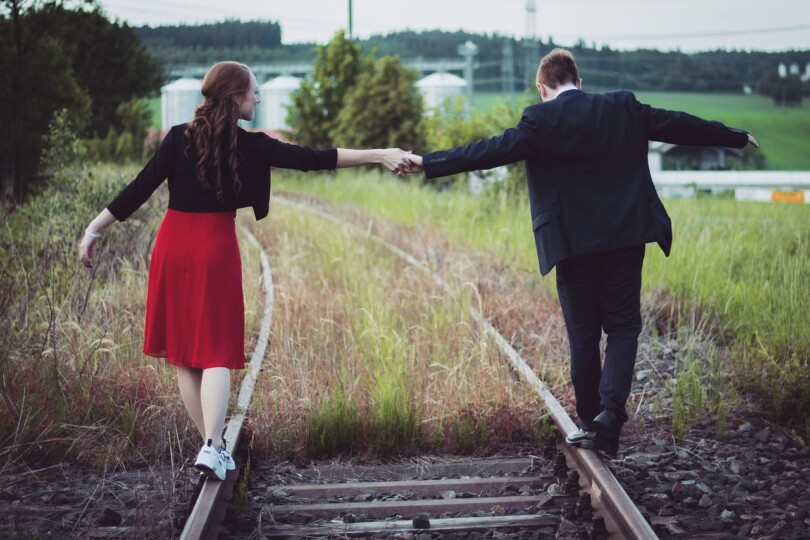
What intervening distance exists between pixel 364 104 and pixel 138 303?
26.9 m

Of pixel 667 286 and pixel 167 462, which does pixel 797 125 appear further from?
pixel 167 462

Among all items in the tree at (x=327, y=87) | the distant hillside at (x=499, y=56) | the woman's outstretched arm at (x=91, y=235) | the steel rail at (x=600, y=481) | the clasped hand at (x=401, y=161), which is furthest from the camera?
the distant hillside at (x=499, y=56)

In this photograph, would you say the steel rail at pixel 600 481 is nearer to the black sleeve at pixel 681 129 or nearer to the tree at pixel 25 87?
the black sleeve at pixel 681 129

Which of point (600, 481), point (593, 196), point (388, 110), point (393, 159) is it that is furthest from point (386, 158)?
point (388, 110)

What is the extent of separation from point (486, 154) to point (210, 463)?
179 centimetres

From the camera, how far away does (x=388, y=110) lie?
32219 mm

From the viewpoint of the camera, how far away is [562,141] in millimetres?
4277

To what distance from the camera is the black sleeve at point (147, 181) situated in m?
4.08

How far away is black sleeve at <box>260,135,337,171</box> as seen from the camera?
4129mm

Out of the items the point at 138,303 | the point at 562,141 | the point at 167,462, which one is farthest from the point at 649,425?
the point at 138,303

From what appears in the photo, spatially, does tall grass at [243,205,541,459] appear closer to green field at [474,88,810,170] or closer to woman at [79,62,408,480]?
woman at [79,62,408,480]

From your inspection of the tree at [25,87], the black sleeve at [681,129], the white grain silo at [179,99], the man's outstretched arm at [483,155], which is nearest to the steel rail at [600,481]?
the man's outstretched arm at [483,155]

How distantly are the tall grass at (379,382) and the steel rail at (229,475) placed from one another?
0.27ft

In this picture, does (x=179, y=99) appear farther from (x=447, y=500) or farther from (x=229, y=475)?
(x=447, y=500)
